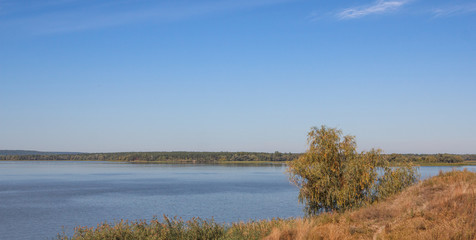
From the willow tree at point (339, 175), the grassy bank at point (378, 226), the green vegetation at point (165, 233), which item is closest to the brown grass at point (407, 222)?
the grassy bank at point (378, 226)

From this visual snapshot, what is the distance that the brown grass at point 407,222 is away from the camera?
12461 millimetres

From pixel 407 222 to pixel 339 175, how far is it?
1540 cm

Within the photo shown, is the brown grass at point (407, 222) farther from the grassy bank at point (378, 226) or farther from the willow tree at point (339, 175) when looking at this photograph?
the willow tree at point (339, 175)

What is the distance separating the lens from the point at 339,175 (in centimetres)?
2944

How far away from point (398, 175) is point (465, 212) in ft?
53.0

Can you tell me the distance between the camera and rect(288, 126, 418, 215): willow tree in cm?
2809

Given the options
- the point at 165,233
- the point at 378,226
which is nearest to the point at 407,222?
the point at 378,226

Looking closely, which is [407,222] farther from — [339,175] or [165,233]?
[339,175]

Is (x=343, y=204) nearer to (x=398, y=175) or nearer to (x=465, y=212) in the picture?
(x=398, y=175)

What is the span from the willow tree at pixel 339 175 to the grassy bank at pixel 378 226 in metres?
9.27

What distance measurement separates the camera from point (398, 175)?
2953 centimetres

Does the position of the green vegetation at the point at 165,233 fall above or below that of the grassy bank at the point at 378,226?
below

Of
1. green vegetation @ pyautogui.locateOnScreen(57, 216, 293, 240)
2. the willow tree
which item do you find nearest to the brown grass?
green vegetation @ pyautogui.locateOnScreen(57, 216, 293, 240)

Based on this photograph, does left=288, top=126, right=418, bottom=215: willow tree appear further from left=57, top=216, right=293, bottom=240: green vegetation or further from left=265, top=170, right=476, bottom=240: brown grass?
left=57, top=216, right=293, bottom=240: green vegetation
